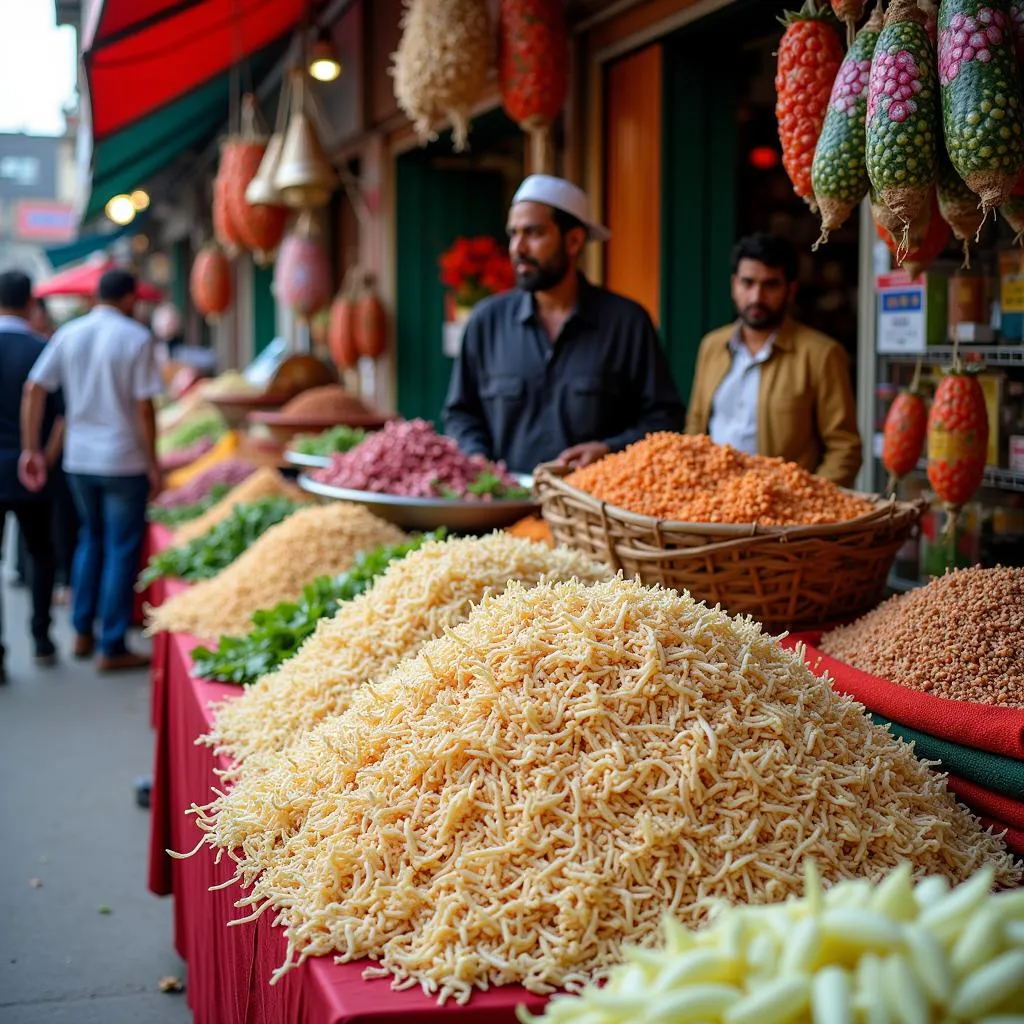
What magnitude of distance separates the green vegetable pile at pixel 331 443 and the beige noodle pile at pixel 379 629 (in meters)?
2.32

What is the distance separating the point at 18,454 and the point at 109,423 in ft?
2.08

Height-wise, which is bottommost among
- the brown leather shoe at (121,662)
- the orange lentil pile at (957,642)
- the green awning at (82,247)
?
the brown leather shoe at (121,662)

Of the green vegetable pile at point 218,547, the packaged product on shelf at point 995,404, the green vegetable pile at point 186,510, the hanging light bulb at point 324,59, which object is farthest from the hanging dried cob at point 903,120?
the hanging light bulb at point 324,59

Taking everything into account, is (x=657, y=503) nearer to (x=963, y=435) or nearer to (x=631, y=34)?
(x=963, y=435)

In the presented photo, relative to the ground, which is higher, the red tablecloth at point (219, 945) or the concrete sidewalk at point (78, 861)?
the red tablecloth at point (219, 945)

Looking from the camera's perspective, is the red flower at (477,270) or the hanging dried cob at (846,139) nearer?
the hanging dried cob at (846,139)

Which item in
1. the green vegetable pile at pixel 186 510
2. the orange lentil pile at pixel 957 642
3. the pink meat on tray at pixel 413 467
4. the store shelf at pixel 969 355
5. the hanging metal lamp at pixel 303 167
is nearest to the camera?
the orange lentil pile at pixel 957 642

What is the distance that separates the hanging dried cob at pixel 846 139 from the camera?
5.94 feet

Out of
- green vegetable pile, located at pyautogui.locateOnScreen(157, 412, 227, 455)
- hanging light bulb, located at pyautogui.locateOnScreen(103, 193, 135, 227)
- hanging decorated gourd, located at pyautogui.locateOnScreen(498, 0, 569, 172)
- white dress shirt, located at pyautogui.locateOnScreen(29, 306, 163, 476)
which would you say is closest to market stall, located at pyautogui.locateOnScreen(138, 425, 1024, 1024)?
hanging decorated gourd, located at pyautogui.locateOnScreen(498, 0, 569, 172)

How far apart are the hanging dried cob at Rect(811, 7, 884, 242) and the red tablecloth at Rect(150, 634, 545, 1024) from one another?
1258mm

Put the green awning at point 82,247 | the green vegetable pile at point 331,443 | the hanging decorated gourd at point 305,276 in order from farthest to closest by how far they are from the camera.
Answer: the green awning at point 82,247
the hanging decorated gourd at point 305,276
the green vegetable pile at point 331,443

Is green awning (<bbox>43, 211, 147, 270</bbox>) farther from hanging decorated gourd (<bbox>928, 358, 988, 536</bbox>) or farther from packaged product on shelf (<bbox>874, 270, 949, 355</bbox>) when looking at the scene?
hanging decorated gourd (<bbox>928, 358, 988, 536</bbox>)

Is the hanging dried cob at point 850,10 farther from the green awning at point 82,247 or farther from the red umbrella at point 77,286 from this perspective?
the green awning at point 82,247

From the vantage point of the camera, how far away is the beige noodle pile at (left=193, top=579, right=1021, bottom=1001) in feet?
4.05
